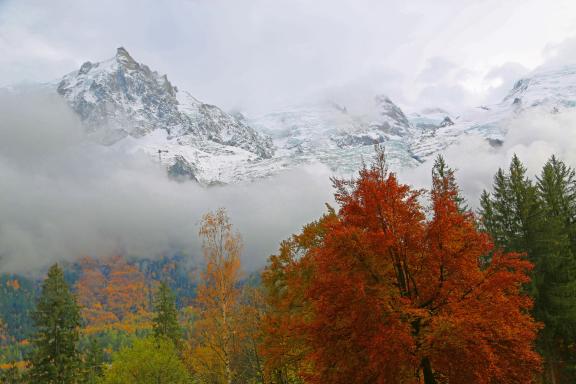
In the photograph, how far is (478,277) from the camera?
14570 millimetres

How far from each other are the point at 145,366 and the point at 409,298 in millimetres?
25802

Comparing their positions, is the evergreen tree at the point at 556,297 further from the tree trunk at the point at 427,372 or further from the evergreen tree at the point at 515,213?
the tree trunk at the point at 427,372

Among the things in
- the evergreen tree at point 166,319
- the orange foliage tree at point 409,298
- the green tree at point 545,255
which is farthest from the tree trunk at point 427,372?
the evergreen tree at point 166,319

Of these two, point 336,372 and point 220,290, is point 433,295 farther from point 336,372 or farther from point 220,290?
point 220,290

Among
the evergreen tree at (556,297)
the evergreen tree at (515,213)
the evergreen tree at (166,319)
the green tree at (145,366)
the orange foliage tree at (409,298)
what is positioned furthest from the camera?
the evergreen tree at (166,319)

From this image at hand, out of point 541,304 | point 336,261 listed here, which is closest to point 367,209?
point 336,261

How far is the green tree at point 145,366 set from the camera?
33969mm

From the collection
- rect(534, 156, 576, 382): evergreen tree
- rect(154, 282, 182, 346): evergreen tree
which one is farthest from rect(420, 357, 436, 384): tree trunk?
rect(154, 282, 182, 346): evergreen tree

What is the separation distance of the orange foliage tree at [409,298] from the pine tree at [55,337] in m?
33.0

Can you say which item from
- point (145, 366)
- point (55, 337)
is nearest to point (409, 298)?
point (145, 366)

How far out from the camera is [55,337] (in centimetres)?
4053

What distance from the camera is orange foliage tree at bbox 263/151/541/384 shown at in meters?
13.6

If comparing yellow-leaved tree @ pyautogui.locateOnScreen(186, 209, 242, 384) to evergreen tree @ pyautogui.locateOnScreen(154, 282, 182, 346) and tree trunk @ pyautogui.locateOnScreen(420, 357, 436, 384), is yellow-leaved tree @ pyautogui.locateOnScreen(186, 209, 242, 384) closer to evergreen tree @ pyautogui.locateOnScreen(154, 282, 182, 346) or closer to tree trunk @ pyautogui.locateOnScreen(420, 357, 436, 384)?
tree trunk @ pyautogui.locateOnScreen(420, 357, 436, 384)

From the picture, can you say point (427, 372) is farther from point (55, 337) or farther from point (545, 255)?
point (55, 337)
